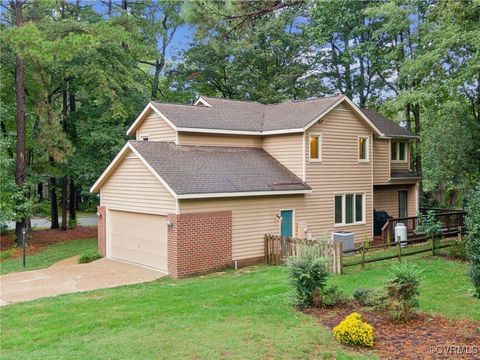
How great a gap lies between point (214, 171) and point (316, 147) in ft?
16.3

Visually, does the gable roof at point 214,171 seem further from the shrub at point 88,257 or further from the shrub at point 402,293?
the shrub at point 402,293

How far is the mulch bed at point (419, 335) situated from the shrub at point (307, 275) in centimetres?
33

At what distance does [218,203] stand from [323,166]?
18.7 feet

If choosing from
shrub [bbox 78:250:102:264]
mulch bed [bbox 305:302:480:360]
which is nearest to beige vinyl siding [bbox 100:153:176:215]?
shrub [bbox 78:250:102:264]

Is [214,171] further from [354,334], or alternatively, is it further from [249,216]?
[354,334]

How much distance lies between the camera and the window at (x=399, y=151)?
79.5 feet

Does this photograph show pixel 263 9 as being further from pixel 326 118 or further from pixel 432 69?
pixel 432 69

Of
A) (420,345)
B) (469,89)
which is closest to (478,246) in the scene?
(420,345)

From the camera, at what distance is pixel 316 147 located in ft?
62.5

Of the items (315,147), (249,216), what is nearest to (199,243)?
(249,216)

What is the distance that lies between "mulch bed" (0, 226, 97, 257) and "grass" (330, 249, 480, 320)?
608 inches

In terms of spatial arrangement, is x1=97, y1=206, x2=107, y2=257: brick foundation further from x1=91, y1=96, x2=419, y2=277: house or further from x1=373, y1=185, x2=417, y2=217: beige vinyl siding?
x1=373, y1=185, x2=417, y2=217: beige vinyl siding

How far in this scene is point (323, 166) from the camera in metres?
19.1

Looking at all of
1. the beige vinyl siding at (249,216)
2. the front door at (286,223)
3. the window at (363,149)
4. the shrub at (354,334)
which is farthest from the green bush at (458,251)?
the shrub at (354,334)
